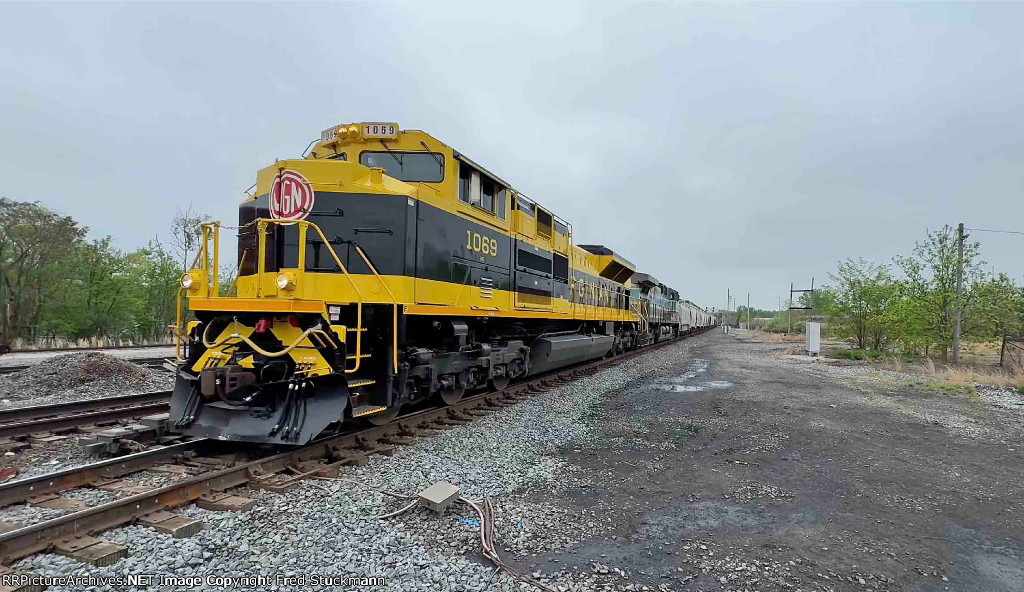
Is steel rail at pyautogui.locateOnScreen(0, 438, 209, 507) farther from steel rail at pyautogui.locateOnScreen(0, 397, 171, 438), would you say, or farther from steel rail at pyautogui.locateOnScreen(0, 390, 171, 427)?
steel rail at pyautogui.locateOnScreen(0, 390, 171, 427)

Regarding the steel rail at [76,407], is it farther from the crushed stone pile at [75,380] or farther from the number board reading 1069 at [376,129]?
the number board reading 1069 at [376,129]

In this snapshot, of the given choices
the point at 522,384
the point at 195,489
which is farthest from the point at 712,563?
the point at 522,384

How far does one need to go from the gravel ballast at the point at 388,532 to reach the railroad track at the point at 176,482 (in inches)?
4.0

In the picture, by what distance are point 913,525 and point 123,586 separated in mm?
5439

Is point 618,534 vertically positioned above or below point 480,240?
below

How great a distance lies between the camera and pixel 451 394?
7820 millimetres

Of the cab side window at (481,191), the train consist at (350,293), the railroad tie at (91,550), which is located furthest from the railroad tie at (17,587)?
the cab side window at (481,191)

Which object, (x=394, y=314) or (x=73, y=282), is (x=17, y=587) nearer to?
(x=394, y=314)

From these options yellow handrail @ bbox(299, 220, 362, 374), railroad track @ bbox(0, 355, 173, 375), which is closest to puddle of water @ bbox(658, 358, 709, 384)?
yellow handrail @ bbox(299, 220, 362, 374)

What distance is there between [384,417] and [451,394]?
1557mm

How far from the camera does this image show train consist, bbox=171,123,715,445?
16.4 ft

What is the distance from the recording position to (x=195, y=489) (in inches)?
157

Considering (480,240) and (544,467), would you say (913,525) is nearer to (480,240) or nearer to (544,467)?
(544,467)

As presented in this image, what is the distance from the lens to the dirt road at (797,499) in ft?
10.7
